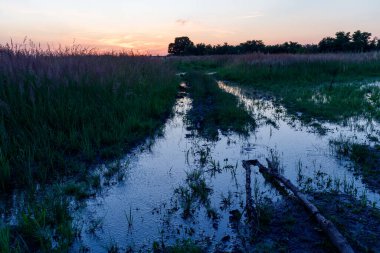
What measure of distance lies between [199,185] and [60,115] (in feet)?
10.3

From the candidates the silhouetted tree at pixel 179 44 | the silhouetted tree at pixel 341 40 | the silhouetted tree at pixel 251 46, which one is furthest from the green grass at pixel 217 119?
the silhouetted tree at pixel 179 44

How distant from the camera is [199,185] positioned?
376 centimetres

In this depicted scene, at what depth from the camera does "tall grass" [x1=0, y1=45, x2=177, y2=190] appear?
4.18 m

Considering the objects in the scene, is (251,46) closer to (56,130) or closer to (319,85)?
(319,85)

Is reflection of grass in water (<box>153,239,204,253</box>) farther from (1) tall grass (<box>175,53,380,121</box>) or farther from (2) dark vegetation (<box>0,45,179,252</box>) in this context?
(1) tall grass (<box>175,53,380,121</box>)

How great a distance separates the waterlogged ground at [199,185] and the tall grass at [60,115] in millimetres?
624

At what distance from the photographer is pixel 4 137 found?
4301 millimetres

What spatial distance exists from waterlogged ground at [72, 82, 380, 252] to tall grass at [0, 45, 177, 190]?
2.05 ft

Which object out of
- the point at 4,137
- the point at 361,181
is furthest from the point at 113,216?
the point at 361,181

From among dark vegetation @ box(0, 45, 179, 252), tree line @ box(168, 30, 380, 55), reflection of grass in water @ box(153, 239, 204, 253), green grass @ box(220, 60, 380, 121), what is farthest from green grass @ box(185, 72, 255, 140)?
tree line @ box(168, 30, 380, 55)

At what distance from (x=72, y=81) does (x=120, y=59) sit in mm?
4644

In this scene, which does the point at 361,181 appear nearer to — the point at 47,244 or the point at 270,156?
the point at 270,156

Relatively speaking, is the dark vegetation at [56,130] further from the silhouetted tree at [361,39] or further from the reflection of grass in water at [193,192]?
the silhouetted tree at [361,39]

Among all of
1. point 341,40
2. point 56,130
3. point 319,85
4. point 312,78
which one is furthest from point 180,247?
point 341,40
